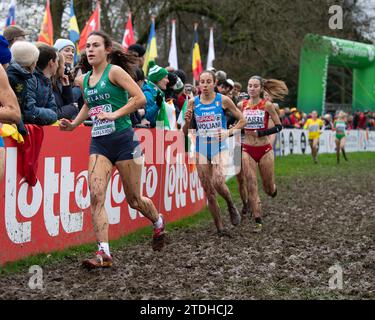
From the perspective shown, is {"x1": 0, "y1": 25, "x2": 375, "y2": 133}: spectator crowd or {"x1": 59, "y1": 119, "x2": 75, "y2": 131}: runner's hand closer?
{"x1": 0, "y1": 25, "x2": 375, "y2": 133}: spectator crowd

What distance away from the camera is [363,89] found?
41844 millimetres

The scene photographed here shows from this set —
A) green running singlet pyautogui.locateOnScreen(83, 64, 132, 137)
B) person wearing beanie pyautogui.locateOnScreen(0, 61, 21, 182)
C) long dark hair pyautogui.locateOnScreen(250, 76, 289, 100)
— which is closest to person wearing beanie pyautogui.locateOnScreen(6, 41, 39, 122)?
green running singlet pyautogui.locateOnScreen(83, 64, 132, 137)

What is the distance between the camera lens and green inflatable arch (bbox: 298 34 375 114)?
32.0m

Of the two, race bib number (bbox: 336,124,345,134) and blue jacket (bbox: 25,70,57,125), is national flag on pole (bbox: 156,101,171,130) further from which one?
race bib number (bbox: 336,124,345,134)

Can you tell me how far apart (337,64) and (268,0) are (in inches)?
403

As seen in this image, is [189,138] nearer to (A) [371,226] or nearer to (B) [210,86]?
(B) [210,86]

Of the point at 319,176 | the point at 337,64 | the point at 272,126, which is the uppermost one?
the point at 337,64

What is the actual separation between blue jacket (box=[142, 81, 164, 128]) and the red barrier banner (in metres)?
0.22

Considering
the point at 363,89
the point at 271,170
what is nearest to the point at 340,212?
→ the point at 271,170

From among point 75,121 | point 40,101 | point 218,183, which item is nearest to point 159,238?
point 75,121

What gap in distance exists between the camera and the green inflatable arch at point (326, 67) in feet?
105

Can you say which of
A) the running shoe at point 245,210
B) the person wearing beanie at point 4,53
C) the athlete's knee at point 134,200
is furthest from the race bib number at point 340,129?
the person wearing beanie at point 4,53

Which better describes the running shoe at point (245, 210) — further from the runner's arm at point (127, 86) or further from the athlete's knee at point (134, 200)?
the runner's arm at point (127, 86)
